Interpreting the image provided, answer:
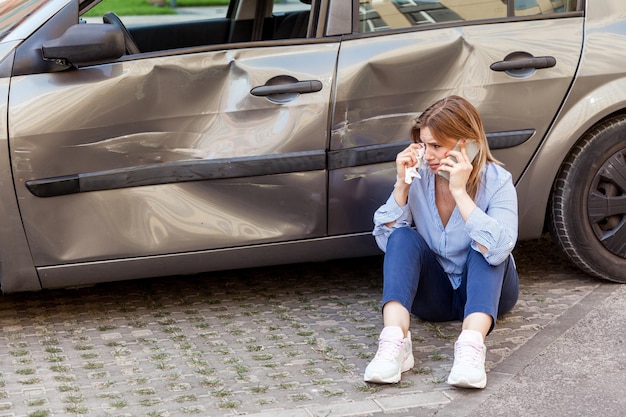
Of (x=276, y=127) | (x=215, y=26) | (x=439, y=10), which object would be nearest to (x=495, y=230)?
(x=276, y=127)

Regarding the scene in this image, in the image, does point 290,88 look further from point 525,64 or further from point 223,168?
point 525,64

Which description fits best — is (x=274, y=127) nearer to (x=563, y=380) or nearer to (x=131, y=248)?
(x=131, y=248)

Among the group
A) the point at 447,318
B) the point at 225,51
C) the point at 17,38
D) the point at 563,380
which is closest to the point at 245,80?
the point at 225,51

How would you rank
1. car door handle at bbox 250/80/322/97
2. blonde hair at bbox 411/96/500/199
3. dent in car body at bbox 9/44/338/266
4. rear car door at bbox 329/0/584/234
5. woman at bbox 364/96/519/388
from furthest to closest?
rear car door at bbox 329/0/584/234
car door handle at bbox 250/80/322/97
dent in car body at bbox 9/44/338/266
blonde hair at bbox 411/96/500/199
woman at bbox 364/96/519/388

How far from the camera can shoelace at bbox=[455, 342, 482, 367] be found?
141 inches

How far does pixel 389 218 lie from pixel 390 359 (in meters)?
0.61

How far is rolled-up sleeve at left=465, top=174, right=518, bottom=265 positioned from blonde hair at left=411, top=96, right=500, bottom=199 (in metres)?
0.14

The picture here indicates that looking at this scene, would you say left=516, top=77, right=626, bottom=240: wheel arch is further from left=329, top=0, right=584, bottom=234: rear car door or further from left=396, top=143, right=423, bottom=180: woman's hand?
left=396, top=143, right=423, bottom=180: woman's hand

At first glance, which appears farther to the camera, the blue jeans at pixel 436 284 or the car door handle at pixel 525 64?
the car door handle at pixel 525 64

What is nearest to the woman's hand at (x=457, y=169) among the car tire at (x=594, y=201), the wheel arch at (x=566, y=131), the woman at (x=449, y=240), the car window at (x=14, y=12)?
the woman at (x=449, y=240)

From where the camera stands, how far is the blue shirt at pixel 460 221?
146 inches

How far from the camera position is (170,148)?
13.2ft

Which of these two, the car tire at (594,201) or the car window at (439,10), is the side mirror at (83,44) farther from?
the car tire at (594,201)

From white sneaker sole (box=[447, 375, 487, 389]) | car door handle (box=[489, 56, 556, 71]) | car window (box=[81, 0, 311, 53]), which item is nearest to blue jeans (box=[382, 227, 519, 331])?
white sneaker sole (box=[447, 375, 487, 389])
